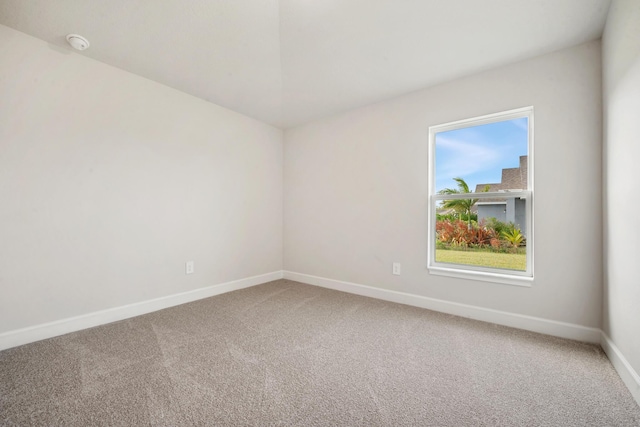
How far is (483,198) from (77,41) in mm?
3695

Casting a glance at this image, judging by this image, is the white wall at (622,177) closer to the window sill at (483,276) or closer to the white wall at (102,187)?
A: the window sill at (483,276)

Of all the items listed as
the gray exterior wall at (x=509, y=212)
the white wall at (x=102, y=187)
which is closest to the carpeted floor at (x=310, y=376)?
the white wall at (x=102, y=187)

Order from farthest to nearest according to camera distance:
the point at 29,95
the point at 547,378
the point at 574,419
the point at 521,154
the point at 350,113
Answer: the point at 350,113 < the point at 521,154 < the point at 29,95 < the point at 547,378 < the point at 574,419

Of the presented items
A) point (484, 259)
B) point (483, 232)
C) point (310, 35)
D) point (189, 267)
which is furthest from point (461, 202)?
point (189, 267)

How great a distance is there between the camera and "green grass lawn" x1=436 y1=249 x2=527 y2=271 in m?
2.42

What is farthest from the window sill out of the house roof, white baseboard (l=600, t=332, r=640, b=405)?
the house roof

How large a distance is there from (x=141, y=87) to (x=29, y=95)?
32.3 inches

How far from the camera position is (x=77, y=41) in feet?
6.78

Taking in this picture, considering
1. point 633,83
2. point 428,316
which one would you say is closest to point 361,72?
point 633,83

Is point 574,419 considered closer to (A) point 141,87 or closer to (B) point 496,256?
(B) point 496,256

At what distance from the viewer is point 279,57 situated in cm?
235

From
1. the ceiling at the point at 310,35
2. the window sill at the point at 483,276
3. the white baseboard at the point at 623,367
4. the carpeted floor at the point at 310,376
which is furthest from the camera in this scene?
the window sill at the point at 483,276

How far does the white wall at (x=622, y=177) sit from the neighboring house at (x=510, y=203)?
0.52 meters

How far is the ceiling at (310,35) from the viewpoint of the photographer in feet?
5.86
